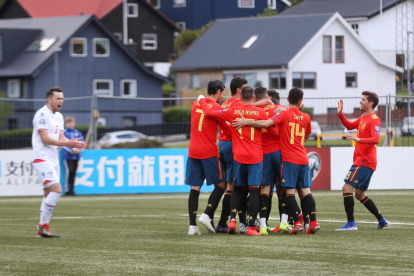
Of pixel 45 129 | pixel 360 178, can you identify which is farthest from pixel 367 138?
pixel 45 129

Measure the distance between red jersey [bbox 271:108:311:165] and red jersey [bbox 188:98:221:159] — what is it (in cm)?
93

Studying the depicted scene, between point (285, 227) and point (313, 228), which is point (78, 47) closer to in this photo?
point (285, 227)

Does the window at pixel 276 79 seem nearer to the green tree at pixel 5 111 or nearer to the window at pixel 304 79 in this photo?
the window at pixel 304 79

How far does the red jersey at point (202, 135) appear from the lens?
11.6 meters

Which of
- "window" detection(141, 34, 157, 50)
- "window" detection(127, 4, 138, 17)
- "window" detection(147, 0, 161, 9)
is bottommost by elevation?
"window" detection(141, 34, 157, 50)

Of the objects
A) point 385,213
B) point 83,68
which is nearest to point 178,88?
point 83,68

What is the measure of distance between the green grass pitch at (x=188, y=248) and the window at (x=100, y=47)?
139 feet

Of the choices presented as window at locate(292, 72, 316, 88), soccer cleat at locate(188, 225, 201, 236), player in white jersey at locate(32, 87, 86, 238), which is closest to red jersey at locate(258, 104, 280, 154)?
soccer cleat at locate(188, 225, 201, 236)

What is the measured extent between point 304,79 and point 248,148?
4321cm

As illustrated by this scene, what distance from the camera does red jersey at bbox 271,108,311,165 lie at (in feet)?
37.3

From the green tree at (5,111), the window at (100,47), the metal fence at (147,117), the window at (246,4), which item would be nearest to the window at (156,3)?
the window at (246,4)

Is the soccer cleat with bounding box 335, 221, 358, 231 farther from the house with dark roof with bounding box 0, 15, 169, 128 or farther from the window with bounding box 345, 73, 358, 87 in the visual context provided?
the window with bounding box 345, 73, 358, 87

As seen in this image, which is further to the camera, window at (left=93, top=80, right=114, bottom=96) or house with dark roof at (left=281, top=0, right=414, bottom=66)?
window at (left=93, top=80, right=114, bottom=96)

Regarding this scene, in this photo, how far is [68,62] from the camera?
5572 centimetres
